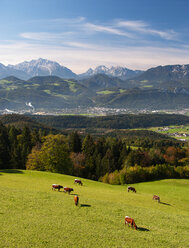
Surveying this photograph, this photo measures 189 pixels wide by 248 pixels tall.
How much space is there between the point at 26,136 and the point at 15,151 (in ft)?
48.7

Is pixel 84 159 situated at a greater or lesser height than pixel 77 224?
lesser

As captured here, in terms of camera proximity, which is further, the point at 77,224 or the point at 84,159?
the point at 84,159

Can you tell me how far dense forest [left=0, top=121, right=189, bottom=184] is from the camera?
70.2 meters

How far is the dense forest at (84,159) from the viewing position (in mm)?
70250

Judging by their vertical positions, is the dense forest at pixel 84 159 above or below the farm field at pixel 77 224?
below

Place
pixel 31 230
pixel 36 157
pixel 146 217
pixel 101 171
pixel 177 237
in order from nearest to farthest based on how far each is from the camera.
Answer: pixel 31 230
pixel 177 237
pixel 146 217
pixel 36 157
pixel 101 171

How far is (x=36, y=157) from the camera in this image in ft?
232

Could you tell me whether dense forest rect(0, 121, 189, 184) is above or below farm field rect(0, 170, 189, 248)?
below

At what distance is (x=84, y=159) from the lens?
3620 inches

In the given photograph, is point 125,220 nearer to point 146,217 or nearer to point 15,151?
point 146,217

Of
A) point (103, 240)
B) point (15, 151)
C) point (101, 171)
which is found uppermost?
point (103, 240)

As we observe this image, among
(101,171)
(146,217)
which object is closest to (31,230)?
Answer: (146,217)

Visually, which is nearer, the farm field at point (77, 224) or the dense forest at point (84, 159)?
the farm field at point (77, 224)

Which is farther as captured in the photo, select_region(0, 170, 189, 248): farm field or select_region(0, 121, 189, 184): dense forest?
select_region(0, 121, 189, 184): dense forest
